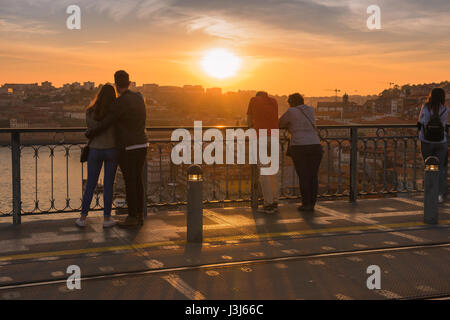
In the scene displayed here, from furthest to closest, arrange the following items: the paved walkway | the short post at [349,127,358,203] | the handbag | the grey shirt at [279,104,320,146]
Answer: the short post at [349,127,358,203] → the grey shirt at [279,104,320,146] → the handbag → the paved walkway

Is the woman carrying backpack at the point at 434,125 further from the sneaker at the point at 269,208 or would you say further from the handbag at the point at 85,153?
the handbag at the point at 85,153

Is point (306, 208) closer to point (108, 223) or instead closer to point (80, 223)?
point (108, 223)

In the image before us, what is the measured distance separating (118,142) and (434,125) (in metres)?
5.33

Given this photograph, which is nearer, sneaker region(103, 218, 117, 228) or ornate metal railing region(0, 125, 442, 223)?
→ sneaker region(103, 218, 117, 228)

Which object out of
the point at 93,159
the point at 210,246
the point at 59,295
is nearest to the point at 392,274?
the point at 210,246

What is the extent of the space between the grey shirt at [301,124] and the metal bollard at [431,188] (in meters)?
1.67

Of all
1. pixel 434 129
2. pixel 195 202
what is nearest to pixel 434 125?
pixel 434 129

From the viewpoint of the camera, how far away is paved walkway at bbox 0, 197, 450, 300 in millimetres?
4903

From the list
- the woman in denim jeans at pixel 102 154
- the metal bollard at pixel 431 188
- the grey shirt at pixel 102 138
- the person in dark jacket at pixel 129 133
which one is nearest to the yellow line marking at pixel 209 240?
the metal bollard at pixel 431 188

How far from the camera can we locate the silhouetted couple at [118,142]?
7.07 metres

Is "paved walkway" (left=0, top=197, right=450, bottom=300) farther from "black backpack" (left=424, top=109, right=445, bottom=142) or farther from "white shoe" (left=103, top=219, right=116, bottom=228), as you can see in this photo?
"black backpack" (left=424, top=109, right=445, bottom=142)

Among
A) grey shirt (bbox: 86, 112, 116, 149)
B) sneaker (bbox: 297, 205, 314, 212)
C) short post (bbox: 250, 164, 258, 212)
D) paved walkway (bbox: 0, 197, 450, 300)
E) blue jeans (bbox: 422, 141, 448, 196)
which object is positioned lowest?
paved walkway (bbox: 0, 197, 450, 300)

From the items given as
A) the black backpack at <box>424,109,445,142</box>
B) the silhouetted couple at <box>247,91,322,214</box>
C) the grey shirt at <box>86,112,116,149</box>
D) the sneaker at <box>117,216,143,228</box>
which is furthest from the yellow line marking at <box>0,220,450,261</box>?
the black backpack at <box>424,109,445,142</box>

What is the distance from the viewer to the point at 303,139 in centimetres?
847
